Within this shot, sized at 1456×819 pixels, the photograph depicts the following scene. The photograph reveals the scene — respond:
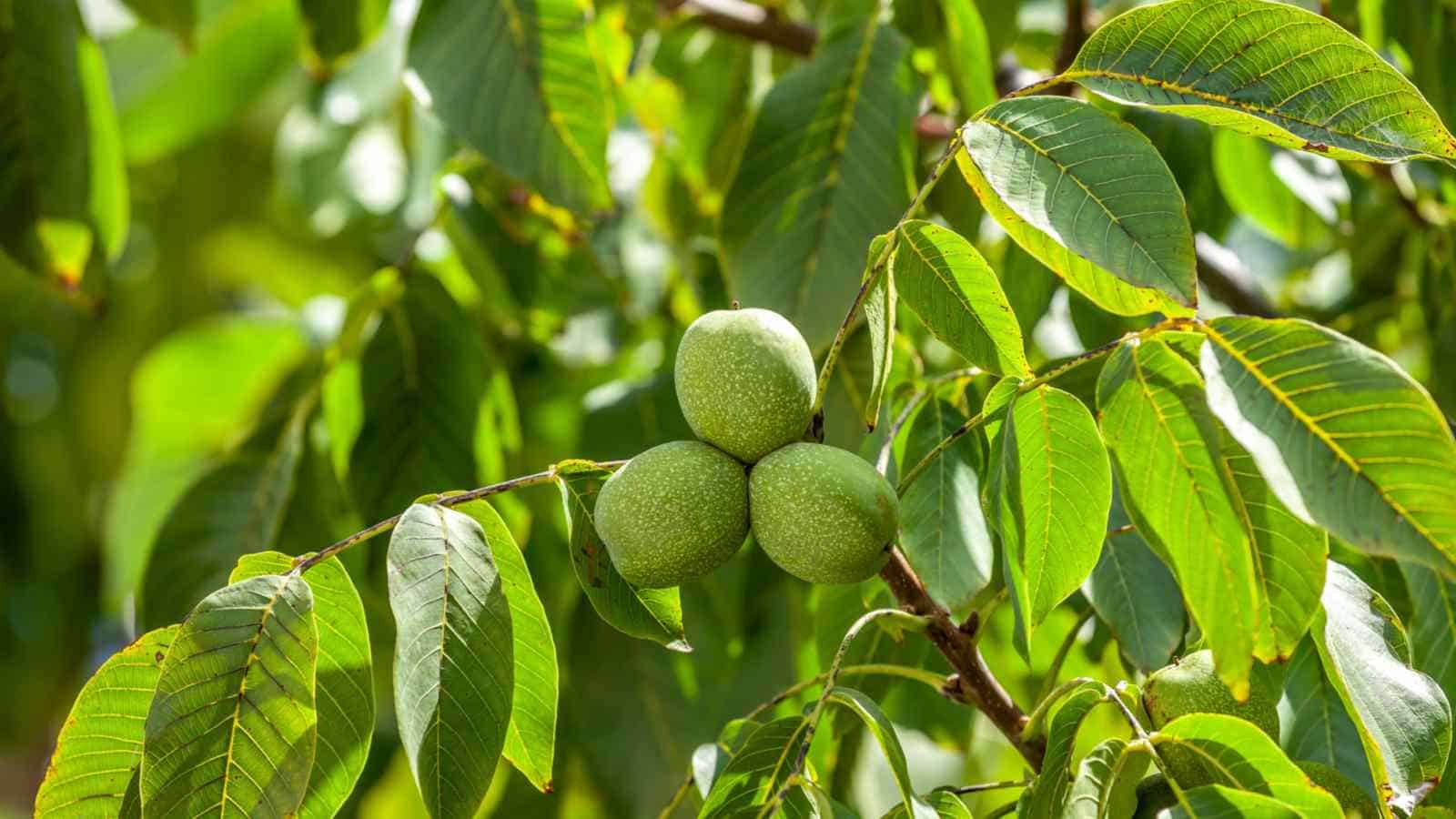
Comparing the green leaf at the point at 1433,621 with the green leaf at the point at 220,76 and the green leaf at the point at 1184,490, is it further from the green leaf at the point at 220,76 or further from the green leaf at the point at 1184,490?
the green leaf at the point at 220,76

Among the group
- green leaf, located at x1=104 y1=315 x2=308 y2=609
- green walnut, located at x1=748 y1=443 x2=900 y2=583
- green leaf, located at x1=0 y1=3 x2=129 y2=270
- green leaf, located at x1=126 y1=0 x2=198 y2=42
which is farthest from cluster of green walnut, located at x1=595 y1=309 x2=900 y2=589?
green leaf, located at x1=104 y1=315 x2=308 y2=609

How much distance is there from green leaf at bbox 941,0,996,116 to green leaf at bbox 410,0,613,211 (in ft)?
1.27

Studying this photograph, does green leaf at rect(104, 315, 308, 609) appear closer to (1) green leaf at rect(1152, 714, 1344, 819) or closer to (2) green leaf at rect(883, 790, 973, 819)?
(2) green leaf at rect(883, 790, 973, 819)

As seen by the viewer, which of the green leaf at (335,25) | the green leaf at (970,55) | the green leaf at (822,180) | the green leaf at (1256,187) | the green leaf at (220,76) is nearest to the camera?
the green leaf at (822,180)

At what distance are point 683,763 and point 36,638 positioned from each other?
2.55 meters

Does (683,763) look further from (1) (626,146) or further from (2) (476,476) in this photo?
(1) (626,146)

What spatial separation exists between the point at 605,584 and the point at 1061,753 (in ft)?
1.16

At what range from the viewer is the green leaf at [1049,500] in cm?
93

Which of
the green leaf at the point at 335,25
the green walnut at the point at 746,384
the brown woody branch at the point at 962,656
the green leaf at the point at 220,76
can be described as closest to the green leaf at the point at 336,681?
the green walnut at the point at 746,384

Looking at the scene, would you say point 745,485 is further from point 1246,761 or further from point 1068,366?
point 1246,761

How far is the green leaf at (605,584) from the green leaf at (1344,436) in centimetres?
44

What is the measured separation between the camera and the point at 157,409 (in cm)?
258

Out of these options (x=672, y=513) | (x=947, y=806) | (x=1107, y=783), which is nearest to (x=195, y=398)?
(x=672, y=513)

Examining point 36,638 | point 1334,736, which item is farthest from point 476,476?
point 36,638
